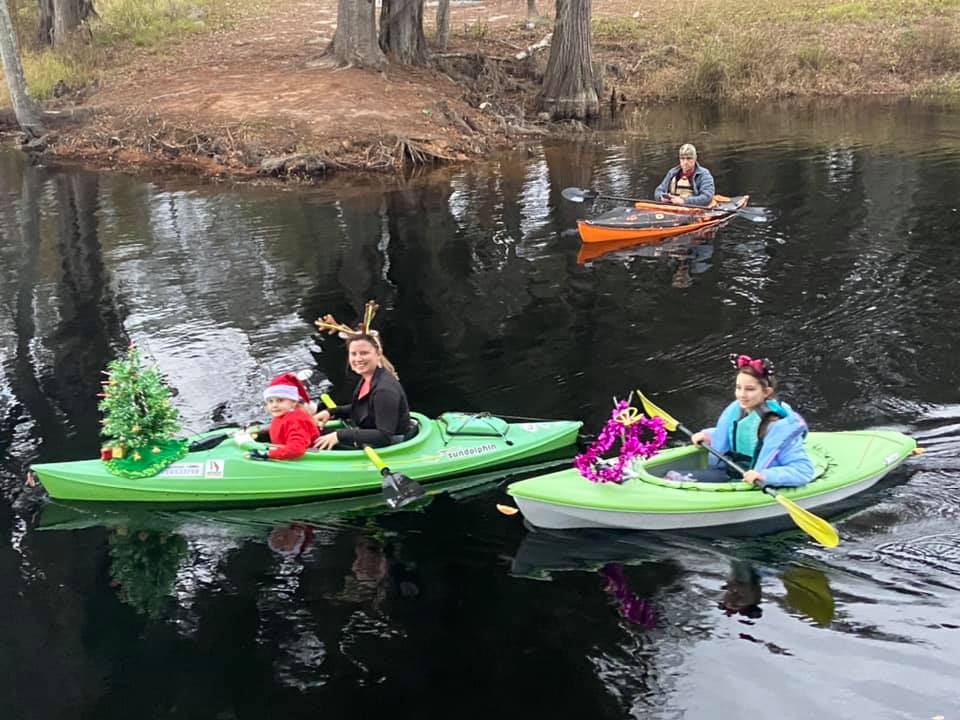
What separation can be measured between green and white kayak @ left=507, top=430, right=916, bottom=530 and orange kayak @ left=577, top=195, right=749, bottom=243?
22.9ft

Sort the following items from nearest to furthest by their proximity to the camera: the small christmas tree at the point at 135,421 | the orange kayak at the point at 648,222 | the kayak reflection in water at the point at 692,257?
the small christmas tree at the point at 135,421 < the kayak reflection in water at the point at 692,257 < the orange kayak at the point at 648,222

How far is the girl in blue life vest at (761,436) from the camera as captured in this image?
689 cm

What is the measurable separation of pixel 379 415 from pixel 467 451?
743 mm

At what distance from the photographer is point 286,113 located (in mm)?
20078

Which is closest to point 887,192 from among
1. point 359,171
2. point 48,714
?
point 359,171

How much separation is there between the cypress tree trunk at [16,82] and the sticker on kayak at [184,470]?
51.1 ft

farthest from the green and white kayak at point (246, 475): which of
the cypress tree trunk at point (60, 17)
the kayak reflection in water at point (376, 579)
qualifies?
the cypress tree trunk at point (60, 17)

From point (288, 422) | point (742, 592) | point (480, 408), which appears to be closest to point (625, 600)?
point (742, 592)

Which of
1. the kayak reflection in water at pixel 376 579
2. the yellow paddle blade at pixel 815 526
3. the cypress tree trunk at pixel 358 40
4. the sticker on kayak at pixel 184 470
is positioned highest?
the cypress tree trunk at pixel 358 40

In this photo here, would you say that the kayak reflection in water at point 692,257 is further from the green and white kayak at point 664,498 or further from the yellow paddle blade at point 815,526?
the yellow paddle blade at point 815,526

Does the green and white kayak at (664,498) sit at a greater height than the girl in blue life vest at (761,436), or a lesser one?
lesser

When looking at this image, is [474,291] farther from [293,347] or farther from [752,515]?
[752,515]

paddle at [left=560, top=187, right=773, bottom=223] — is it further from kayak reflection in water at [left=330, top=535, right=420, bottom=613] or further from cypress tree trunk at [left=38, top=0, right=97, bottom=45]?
cypress tree trunk at [left=38, top=0, right=97, bottom=45]

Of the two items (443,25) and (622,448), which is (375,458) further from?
(443,25)
